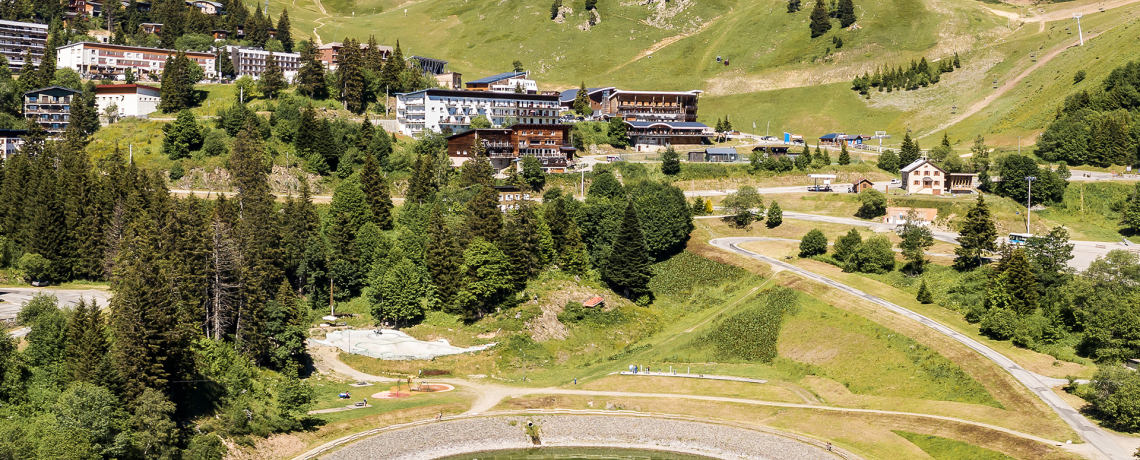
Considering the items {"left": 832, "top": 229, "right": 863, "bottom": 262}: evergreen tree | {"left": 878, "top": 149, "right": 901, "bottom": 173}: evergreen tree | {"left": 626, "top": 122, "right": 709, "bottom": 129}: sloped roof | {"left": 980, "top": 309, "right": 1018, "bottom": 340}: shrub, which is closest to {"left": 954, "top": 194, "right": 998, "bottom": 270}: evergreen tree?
{"left": 832, "top": 229, "right": 863, "bottom": 262}: evergreen tree

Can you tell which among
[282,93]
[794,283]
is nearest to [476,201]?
[794,283]

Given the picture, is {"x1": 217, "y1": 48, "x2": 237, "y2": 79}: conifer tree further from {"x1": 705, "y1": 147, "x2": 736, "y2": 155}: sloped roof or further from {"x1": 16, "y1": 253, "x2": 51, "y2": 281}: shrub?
{"x1": 705, "y1": 147, "x2": 736, "y2": 155}: sloped roof

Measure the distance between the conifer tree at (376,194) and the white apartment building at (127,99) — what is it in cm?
4936

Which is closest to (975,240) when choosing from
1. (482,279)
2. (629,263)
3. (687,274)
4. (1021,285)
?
(1021,285)

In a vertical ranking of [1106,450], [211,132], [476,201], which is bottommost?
[1106,450]

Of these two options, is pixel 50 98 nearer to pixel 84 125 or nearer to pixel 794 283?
pixel 84 125

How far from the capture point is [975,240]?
10519cm

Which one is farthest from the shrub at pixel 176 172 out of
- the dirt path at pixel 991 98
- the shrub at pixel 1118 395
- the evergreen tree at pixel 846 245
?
the dirt path at pixel 991 98

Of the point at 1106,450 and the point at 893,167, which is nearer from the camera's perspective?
the point at 1106,450

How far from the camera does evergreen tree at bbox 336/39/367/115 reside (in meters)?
154

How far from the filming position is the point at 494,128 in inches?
5994

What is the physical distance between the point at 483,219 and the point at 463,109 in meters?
48.7

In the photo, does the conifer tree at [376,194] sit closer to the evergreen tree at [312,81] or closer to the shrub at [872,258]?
the evergreen tree at [312,81]

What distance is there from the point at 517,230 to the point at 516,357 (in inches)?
812
